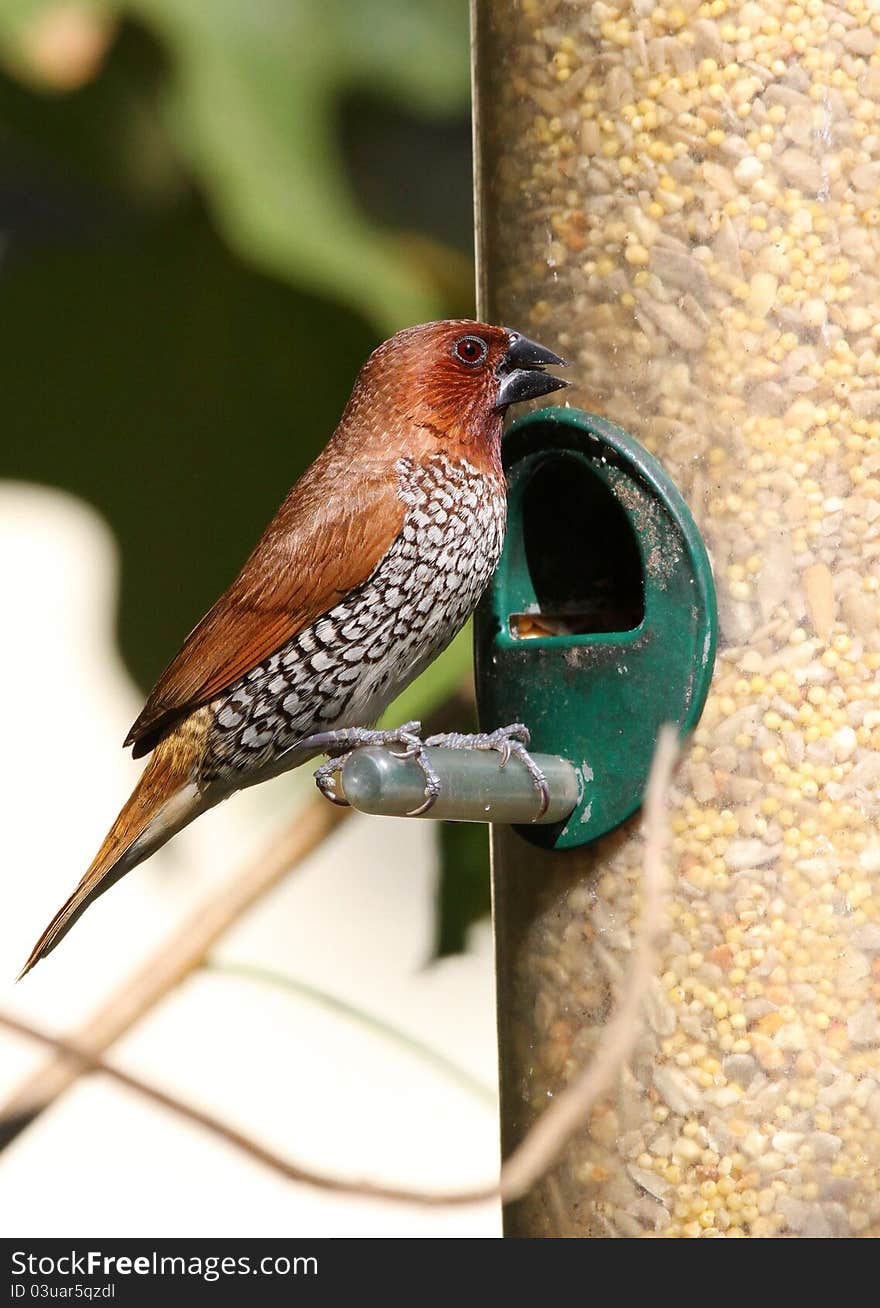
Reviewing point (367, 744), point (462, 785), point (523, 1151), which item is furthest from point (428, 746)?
point (523, 1151)

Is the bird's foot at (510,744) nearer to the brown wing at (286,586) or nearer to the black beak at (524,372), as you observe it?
the brown wing at (286,586)

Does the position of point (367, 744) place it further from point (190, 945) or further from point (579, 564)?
point (190, 945)

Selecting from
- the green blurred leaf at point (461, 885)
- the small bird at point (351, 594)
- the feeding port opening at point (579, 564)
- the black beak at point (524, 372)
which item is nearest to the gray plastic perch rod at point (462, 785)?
the small bird at point (351, 594)

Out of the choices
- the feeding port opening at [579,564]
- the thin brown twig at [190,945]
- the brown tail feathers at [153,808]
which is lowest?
the thin brown twig at [190,945]

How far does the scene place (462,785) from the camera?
2.46m

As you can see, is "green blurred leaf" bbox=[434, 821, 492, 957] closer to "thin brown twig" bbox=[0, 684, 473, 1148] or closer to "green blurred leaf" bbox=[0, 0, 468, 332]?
"thin brown twig" bbox=[0, 684, 473, 1148]

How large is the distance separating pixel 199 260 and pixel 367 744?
107 centimetres

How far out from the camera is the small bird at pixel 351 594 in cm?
280

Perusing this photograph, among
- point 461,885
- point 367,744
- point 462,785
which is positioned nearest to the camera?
point 462,785

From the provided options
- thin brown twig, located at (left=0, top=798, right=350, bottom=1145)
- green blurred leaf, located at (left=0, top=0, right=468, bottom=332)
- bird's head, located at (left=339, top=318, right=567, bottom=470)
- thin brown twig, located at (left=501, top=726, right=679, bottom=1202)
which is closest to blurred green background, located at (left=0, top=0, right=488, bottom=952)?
green blurred leaf, located at (left=0, top=0, right=468, bottom=332)

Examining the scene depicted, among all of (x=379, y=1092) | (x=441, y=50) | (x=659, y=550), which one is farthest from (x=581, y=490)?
(x=379, y=1092)

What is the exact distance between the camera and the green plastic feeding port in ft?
8.39

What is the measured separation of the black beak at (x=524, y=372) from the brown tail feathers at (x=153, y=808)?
2.30ft
